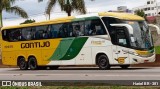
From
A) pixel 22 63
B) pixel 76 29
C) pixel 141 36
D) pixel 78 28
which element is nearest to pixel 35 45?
pixel 22 63

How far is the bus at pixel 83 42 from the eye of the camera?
2353 centimetres

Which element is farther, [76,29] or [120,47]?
[76,29]

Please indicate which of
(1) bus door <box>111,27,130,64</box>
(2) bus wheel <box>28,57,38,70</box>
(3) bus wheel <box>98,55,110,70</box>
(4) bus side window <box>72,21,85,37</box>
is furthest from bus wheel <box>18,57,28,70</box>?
(1) bus door <box>111,27,130,64</box>

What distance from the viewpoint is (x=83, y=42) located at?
2508cm

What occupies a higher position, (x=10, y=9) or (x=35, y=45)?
(x=10, y=9)

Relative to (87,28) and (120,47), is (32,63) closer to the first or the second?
(87,28)

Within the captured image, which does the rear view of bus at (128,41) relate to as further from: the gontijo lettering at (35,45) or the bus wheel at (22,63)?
the bus wheel at (22,63)

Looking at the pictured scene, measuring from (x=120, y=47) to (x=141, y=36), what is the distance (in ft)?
4.15

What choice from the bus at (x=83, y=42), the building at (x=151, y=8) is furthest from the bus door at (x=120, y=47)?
the building at (x=151, y=8)

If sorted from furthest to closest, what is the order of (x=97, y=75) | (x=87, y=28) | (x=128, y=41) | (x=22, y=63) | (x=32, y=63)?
(x=22, y=63) < (x=32, y=63) < (x=87, y=28) < (x=128, y=41) < (x=97, y=75)

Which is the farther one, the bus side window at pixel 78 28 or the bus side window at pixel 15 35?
the bus side window at pixel 15 35

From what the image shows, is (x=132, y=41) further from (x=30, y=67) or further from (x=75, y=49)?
(x=30, y=67)

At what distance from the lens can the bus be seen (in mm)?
23531

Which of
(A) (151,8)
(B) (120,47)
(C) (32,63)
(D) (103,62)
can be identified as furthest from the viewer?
(A) (151,8)
